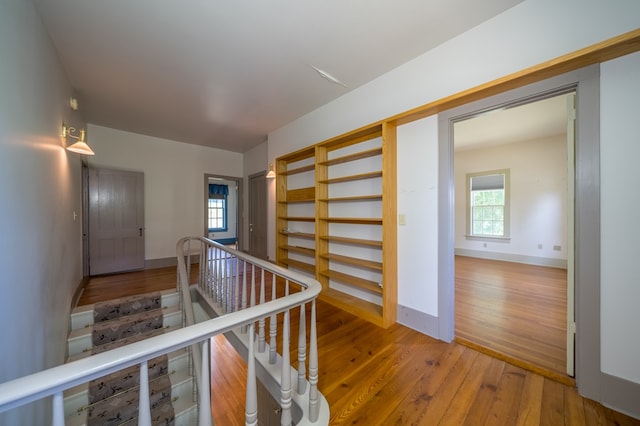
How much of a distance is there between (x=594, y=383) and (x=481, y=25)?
9.28 ft

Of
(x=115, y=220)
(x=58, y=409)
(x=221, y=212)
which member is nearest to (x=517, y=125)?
(x=58, y=409)

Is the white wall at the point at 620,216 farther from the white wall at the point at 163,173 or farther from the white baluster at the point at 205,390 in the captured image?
the white wall at the point at 163,173

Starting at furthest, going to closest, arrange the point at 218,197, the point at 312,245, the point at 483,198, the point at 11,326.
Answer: the point at 218,197
the point at 483,198
the point at 312,245
the point at 11,326

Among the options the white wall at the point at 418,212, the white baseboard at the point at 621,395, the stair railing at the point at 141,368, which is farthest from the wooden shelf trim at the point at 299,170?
the white baseboard at the point at 621,395

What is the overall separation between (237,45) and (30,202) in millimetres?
2084

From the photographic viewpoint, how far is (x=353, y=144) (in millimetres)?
3111

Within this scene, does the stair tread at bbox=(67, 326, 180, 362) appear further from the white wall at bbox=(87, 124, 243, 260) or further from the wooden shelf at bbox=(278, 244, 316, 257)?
the white wall at bbox=(87, 124, 243, 260)

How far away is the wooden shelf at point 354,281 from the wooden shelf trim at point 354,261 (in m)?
0.21

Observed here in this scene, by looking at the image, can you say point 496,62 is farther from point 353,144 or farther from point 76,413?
point 76,413

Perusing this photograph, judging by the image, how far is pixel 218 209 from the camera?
32.5 feet

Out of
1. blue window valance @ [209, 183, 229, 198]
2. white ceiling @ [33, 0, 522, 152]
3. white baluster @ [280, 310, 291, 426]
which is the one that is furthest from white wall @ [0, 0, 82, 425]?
blue window valance @ [209, 183, 229, 198]

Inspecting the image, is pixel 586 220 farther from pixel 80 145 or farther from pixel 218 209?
pixel 218 209

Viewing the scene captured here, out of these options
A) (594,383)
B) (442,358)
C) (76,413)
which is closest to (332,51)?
(442,358)

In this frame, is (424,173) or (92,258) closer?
(424,173)
